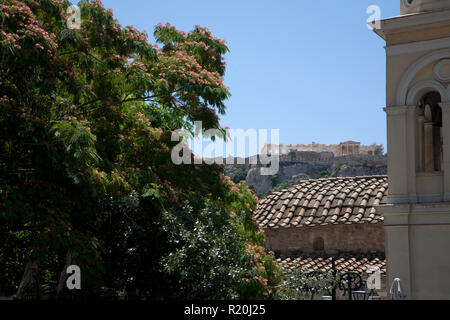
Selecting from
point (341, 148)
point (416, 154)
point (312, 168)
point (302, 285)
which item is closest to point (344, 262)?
point (302, 285)

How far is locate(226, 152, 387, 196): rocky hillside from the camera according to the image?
97188 mm

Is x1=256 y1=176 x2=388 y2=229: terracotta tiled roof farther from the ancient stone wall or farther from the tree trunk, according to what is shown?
the tree trunk

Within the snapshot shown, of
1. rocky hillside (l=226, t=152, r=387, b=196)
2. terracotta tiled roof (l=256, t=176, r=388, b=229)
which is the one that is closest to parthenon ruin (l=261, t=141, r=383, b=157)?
rocky hillside (l=226, t=152, r=387, b=196)

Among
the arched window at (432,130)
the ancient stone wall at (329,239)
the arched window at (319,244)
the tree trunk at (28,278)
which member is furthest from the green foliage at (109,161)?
the arched window at (319,244)

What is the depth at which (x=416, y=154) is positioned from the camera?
48.0 feet

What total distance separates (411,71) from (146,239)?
7.04 m

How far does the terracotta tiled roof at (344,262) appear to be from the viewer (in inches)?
886

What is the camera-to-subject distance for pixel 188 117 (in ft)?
51.0

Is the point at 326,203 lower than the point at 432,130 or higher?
lower

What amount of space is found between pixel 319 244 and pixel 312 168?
8276 cm

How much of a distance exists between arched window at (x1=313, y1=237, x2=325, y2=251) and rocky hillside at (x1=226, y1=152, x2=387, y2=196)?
68.2 metres

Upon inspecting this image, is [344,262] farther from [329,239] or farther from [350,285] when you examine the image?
[350,285]
